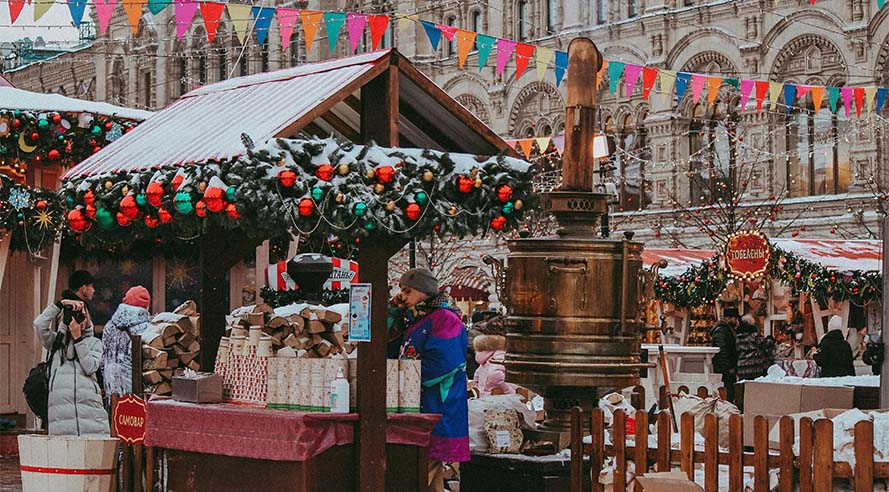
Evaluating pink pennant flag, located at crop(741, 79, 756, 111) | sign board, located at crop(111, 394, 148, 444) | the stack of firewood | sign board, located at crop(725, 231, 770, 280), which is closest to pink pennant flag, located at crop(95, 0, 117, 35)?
the stack of firewood

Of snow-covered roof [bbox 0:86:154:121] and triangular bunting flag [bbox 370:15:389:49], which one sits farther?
triangular bunting flag [bbox 370:15:389:49]

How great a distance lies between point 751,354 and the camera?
1622cm

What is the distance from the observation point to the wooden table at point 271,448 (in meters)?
7.97

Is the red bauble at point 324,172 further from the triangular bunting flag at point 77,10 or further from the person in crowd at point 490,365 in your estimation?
the triangular bunting flag at point 77,10

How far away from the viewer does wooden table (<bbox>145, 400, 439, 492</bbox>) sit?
7.97 m

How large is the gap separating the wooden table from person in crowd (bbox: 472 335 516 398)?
3324 mm

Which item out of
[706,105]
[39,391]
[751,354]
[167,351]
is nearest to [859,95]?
[706,105]

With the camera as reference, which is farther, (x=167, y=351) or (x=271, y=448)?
(x=167, y=351)

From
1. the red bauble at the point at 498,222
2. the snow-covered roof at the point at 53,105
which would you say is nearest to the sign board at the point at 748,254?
the snow-covered roof at the point at 53,105

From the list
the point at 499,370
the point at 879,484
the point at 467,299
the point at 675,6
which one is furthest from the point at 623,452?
the point at 467,299

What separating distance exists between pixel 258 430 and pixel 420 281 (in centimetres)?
138

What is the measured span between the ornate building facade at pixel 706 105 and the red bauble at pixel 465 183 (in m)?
18.8

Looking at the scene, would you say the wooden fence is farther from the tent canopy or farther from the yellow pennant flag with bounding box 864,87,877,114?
the yellow pennant flag with bounding box 864,87,877,114

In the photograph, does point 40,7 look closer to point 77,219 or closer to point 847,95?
point 77,219
